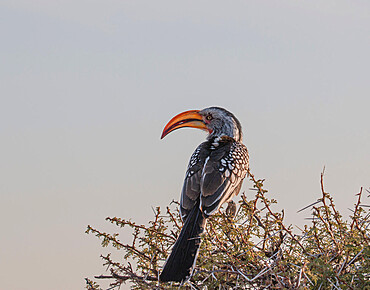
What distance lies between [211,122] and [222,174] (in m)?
1.31

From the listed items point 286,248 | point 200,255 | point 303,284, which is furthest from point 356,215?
point 200,255

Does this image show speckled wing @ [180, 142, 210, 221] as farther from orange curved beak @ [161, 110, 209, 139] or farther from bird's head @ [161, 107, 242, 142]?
orange curved beak @ [161, 110, 209, 139]

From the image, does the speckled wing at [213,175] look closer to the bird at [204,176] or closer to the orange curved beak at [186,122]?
the bird at [204,176]

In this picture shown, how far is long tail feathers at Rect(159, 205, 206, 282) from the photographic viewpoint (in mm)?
4477

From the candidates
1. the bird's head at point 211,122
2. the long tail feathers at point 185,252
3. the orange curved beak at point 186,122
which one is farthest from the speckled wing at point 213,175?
the orange curved beak at point 186,122

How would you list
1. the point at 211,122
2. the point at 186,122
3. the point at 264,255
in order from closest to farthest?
the point at 264,255
the point at 211,122
the point at 186,122

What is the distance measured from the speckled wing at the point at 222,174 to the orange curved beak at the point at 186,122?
64cm

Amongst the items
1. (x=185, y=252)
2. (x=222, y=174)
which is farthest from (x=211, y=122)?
(x=185, y=252)

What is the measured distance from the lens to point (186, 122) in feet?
23.6

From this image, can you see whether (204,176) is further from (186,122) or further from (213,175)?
(186,122)

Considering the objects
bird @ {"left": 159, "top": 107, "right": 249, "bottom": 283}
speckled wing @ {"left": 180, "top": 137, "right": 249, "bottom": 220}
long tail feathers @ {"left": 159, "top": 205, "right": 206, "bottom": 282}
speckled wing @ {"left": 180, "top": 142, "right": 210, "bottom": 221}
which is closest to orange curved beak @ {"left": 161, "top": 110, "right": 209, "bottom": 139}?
bird @ {"left": 159, "top": 107, "right": 249, "bottom": 283}

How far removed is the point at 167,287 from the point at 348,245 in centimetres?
133

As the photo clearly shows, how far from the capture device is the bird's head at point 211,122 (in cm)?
693

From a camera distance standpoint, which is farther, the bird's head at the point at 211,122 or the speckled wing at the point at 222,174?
the bird's head at the point at 211,122
